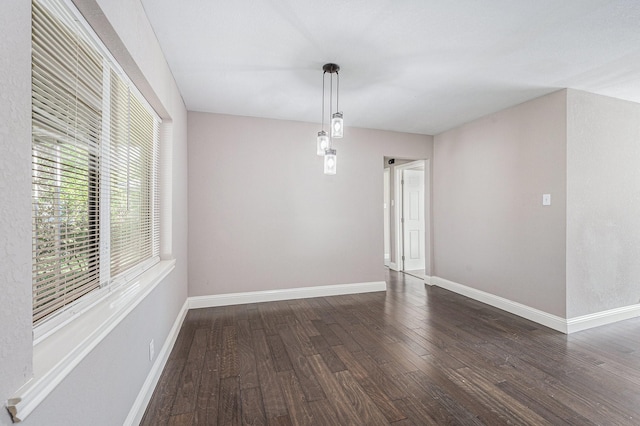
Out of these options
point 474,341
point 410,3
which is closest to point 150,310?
point 410,3

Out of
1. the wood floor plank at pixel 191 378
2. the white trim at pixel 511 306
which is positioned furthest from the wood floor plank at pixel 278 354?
the white trim at pixel 511 306

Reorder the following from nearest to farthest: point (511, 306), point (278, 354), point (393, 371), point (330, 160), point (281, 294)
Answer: point (393, 371) < point (278, 354) < point (330, 160) < point (511, 306) < point (281, 294)

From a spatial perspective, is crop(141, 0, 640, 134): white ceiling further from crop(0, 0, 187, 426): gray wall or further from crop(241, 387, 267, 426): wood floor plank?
crop(241, 387, 267, 426): wood floor plank

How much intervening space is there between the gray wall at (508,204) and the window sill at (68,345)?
376 cm

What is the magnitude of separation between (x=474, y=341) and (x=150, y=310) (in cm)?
275

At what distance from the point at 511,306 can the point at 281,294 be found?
2847 mm

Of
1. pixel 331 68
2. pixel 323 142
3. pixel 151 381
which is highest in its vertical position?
pixel 331 68

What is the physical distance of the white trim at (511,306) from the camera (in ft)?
9.70

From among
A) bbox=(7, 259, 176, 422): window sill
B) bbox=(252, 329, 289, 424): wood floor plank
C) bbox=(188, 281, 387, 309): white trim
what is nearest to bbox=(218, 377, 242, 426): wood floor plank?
bbox=(252, 329, 289, 424): wood floor plank

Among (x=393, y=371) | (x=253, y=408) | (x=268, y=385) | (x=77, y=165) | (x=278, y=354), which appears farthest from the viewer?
(x=278, y=354)

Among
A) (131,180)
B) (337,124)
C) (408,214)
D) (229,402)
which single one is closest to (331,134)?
(337,124)

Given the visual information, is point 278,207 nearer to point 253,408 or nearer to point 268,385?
point 268,385

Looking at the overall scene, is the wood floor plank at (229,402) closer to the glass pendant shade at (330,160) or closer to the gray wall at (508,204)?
the glass pendant shade at (330,160)

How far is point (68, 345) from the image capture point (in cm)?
100
